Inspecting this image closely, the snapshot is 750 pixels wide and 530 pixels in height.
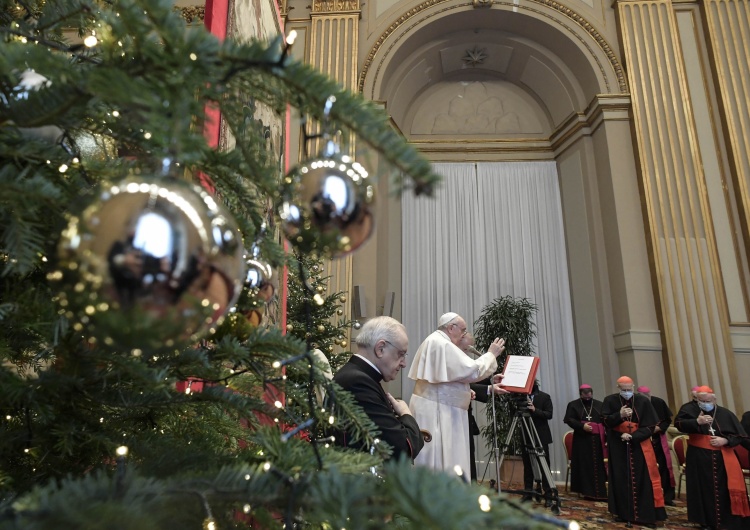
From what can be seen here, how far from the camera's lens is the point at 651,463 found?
5.77 metres

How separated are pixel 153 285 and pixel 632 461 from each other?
21.3 ft

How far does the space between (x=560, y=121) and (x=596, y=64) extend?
1.31m

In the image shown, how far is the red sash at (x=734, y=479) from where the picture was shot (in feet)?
17.6

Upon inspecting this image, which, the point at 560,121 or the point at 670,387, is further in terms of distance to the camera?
the point at 560,121

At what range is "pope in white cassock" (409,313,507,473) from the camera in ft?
13.5

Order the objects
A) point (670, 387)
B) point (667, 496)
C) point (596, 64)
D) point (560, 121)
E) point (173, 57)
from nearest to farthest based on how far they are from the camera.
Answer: point (173, 57) → point (667, 496) → point (670, 387) → point (596, 64) → point (560, 121)

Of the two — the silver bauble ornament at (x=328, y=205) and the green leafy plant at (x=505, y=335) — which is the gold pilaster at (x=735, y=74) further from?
the silver bauble ornament at (x=328, y=205)

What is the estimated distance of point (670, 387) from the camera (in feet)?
24.3

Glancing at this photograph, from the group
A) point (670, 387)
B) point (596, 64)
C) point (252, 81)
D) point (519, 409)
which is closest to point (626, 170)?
point (596, 64)

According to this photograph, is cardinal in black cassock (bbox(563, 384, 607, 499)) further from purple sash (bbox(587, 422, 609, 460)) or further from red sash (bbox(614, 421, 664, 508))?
red sash (bbox(614, 421, 664, 508))

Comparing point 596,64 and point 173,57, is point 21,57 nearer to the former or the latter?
point 173,57

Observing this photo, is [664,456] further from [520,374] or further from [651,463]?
[520,374]

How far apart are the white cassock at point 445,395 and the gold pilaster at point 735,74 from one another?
592 centimetres

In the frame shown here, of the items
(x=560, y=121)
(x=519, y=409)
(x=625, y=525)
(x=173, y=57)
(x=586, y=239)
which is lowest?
(x=625, y=525)
